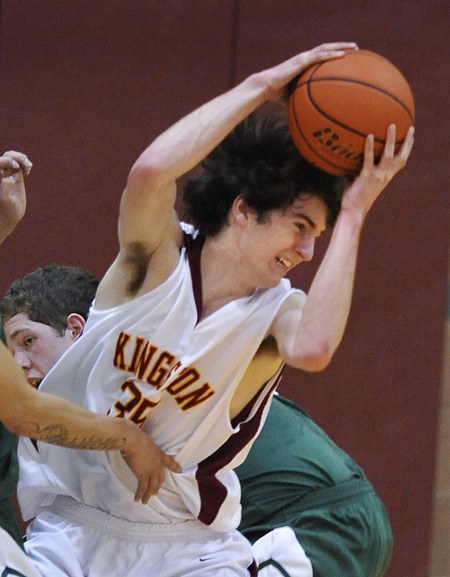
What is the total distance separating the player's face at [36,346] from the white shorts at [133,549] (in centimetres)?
49

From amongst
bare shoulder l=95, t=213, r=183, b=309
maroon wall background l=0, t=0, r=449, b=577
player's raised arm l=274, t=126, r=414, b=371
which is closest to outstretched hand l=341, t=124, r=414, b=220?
player's raised arm l=274, t=126, r=414, b=371

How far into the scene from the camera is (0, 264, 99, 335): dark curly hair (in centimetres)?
384

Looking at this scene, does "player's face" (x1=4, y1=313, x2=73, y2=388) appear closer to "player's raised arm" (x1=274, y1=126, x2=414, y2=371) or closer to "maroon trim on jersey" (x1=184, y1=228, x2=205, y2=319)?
"maroon trim on jersey" (x1=184, y1=228, x2=205, y2=319)

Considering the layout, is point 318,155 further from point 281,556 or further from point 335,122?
point 281,556

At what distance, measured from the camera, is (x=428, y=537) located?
554cm

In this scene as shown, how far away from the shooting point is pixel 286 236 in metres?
3.28

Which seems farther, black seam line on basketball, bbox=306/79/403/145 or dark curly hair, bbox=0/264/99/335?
dark curly hair, bbox=0/264/99/335

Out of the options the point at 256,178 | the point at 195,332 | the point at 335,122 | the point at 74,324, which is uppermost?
the point at 335,122

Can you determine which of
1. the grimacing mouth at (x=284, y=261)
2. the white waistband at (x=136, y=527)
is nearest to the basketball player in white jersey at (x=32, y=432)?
the white waistband at (x=136, y=527)

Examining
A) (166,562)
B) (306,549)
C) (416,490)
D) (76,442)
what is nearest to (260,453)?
(306,549)

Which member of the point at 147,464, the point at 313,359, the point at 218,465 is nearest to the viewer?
the point at 313,359

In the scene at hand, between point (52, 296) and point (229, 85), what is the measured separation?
1.68m

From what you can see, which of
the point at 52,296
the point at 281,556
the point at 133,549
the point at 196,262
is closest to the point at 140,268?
the point at 196,262

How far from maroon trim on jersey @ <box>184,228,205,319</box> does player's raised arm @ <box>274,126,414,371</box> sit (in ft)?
1.06
